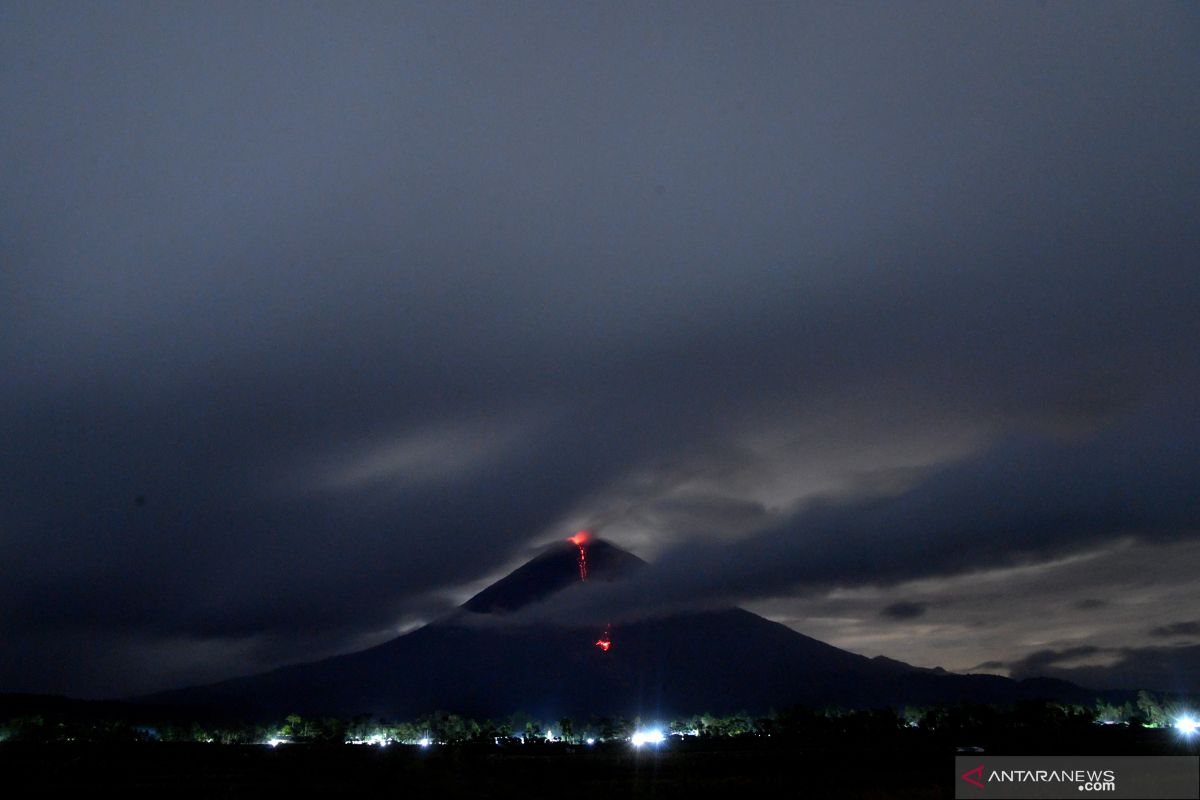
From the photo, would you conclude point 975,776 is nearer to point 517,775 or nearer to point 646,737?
point 517,775

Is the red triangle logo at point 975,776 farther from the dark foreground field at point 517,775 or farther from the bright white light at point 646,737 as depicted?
the bright white light at point 646,737

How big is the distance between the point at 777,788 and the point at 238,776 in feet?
142

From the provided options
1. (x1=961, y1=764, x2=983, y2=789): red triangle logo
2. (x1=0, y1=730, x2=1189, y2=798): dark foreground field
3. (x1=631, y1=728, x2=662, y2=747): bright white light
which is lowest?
(x1=631, y1=728, x2=662, y2=747): bright white light

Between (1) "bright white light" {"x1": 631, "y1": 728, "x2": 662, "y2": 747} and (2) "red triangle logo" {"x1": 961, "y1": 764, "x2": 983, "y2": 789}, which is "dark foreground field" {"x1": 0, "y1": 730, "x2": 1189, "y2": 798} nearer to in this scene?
(2) "red triangle logo" {"x1": 961, "y1": 764, "x2": 983, "y2": 789}

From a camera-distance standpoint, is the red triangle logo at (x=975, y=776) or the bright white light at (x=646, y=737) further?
the bright white light at (x=646, y=737)

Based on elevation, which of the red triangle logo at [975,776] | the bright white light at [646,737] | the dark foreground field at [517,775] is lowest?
the bright white light at [646,737]

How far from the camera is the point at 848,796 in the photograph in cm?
4403

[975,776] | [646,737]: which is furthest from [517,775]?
[646,737]

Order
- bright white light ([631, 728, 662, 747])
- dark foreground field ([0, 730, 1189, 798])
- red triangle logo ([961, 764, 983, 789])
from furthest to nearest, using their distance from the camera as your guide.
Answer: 1. bright white light ([631, 728, 662, 747])
2. dark foreground field ([0, 730, 1189, 798])
3. red triangle logo ([961, 764, 983, 789])

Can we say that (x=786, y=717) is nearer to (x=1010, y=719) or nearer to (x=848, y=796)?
(x=1010, y=719)

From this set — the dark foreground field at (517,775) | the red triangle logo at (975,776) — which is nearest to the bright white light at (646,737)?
the dark foreground field at (517,775)

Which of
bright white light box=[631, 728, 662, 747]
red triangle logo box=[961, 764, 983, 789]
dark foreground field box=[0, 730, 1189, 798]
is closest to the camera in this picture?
red triangle logo box=[961, 764, 983, 789]

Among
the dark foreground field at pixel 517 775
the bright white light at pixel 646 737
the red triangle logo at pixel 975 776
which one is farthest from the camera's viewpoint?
the bright white light at pixel 646 737

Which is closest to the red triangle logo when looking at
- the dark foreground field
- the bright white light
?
the dark foreground field
